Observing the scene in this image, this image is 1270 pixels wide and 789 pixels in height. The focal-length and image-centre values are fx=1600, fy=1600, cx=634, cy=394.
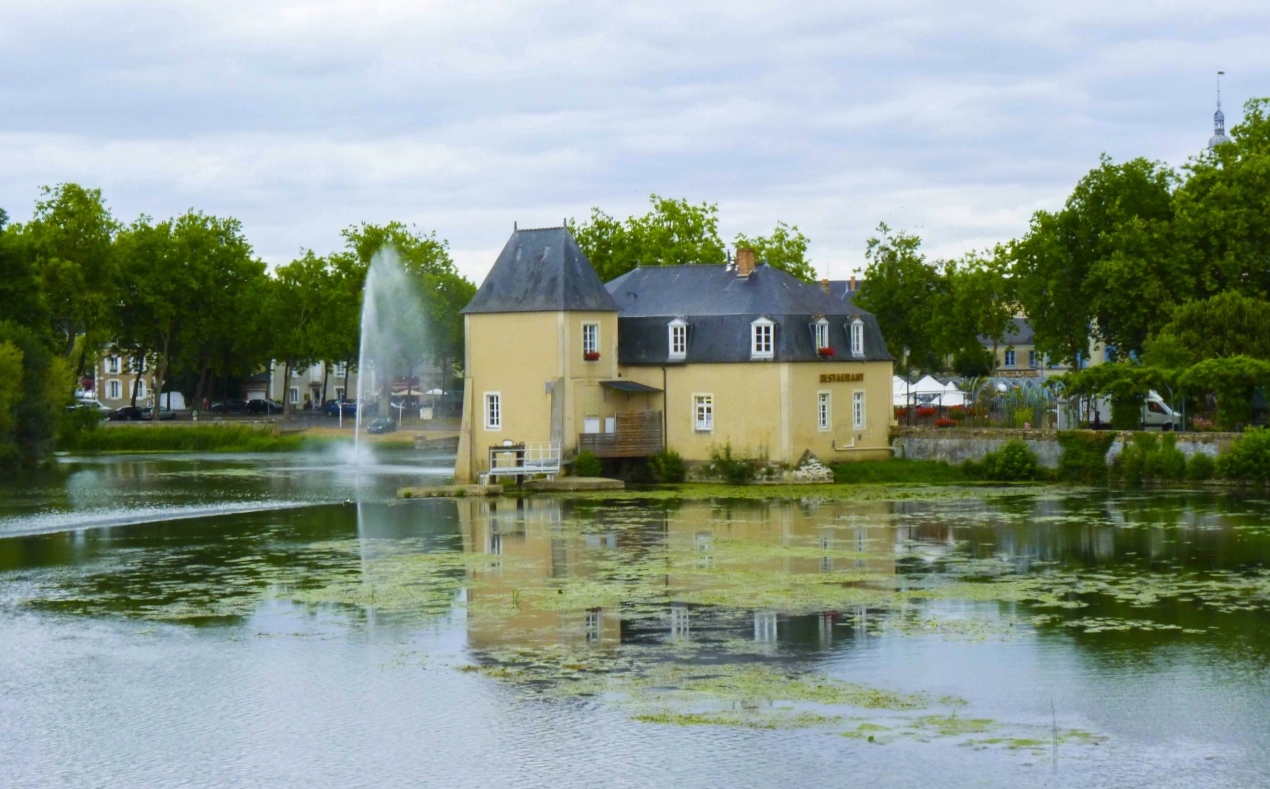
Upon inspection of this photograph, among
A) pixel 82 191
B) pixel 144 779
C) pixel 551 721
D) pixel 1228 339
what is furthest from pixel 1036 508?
pixel 82 191

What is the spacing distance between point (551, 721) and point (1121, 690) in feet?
23.1

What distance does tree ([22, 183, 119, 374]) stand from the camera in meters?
76.8

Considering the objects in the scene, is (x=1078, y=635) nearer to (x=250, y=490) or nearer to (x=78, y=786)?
(x=78, y=786)

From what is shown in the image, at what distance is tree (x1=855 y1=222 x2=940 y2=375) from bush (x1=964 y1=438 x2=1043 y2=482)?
21.6 meters

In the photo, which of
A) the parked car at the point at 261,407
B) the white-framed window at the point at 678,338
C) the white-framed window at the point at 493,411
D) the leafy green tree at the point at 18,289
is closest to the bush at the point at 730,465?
the white-framed window at the point at 678,338

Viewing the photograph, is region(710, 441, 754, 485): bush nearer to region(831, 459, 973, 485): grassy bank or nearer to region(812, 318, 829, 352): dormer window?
region(831, 459, 973, 485): grassy bank

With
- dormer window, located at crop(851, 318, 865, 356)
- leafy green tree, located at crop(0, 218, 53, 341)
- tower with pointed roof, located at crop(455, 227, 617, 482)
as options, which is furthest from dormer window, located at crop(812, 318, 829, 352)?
leafy green tree, located at crop(0, 218, 53, 341)

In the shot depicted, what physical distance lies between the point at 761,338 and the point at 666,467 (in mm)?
4955

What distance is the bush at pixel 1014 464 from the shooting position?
4859 centimetres

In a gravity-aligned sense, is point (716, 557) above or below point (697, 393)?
below

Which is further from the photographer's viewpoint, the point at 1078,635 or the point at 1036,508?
the point at 1036,508

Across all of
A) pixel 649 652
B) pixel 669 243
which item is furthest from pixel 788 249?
pixel 649 652

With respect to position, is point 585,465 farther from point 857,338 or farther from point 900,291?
point 900,291

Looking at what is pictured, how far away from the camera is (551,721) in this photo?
62.2ft
